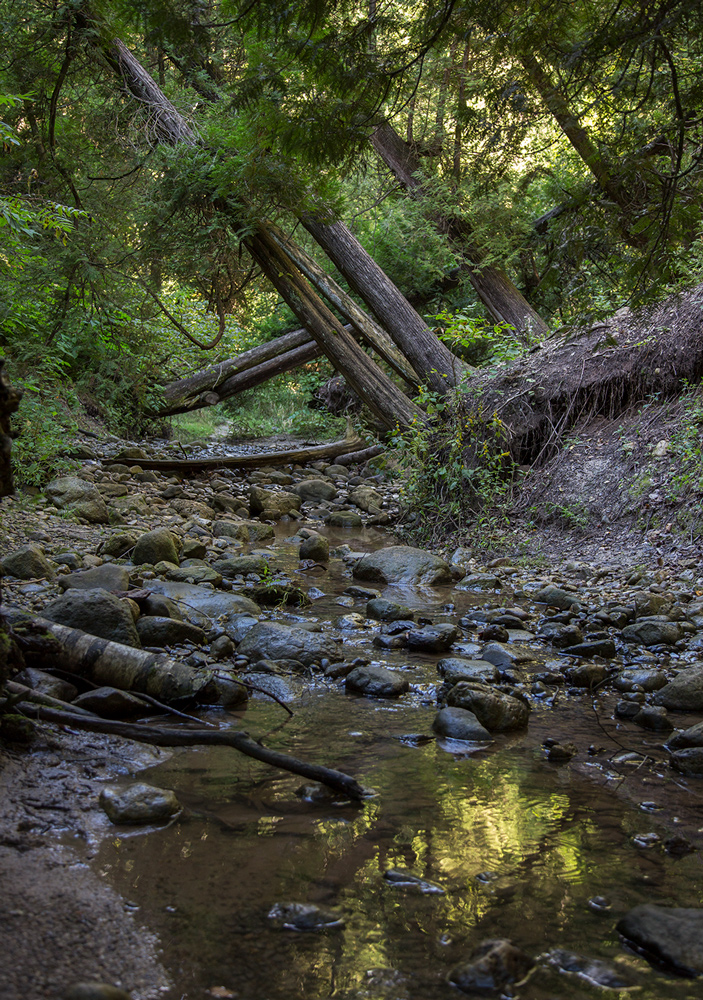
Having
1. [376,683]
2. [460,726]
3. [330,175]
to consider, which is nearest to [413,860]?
[460,726]

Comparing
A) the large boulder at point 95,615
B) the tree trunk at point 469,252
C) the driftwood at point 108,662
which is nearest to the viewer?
the driftwood at point 108,662

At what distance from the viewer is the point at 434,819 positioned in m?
2.38

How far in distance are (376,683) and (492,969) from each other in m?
1.99

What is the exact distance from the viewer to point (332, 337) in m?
9.54

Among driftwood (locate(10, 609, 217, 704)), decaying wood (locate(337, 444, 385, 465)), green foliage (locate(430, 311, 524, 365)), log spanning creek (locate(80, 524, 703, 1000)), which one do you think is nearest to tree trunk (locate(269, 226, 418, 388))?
green foliage (locate(430, 311, 524, 365))

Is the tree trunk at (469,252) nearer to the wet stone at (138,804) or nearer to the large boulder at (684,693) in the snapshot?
the large boulder at (684,693)

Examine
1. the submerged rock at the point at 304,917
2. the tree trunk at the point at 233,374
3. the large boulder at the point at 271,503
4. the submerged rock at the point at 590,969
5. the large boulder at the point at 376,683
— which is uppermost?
the tree trunk at the point at 233,374

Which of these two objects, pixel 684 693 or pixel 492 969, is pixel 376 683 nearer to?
pixel 684 693

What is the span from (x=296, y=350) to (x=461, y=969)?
11.0 metres

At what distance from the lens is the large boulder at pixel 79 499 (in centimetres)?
639

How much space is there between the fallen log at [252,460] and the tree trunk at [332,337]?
7.20ft

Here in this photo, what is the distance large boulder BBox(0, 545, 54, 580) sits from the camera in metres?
4.40

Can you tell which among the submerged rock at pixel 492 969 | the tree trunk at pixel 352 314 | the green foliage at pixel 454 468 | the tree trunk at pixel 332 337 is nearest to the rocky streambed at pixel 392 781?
the submerged rock at pixel 492 969

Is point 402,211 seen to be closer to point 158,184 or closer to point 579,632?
point 158,184
